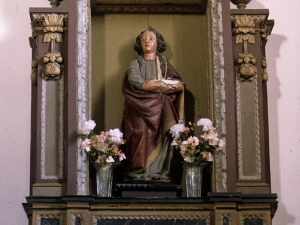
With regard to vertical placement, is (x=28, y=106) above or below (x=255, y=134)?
above

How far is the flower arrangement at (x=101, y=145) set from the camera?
815cm

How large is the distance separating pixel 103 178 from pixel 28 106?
5.48 ft

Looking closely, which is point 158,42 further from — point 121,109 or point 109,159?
point 109,159

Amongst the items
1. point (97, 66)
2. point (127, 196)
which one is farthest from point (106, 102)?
point (127, 196)

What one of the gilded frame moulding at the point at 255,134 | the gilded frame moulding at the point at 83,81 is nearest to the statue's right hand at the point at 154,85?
the gilded frame moulding at the point at 83,81

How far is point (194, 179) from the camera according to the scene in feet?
27.2

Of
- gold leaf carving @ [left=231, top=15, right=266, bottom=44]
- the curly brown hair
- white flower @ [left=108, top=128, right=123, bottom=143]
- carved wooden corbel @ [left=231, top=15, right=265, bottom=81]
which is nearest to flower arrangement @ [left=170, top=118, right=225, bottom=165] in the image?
white flower @ [left=108, top=128, right=123, bottom=143]

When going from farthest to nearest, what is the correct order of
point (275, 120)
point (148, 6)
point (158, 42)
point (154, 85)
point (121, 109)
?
point (275, 120), point (148, 6), point (121, 109), point (158, 42), point (154, 85)

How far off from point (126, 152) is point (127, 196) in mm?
550

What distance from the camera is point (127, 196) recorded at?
8.22 m

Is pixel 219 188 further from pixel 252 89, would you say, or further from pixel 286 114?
pixel 286 114

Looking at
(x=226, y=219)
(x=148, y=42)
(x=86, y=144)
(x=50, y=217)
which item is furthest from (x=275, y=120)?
(x=50, y=217)

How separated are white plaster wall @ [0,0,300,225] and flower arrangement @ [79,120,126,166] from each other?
4.64ft

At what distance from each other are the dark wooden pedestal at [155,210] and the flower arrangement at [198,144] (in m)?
0.43
